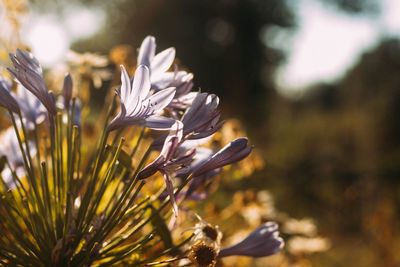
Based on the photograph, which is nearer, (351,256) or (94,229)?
(94,229)

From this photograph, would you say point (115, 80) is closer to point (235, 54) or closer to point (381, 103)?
point (381, 103)

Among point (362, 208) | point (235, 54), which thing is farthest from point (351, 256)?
point (235, 54)

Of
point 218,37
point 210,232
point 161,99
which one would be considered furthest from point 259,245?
point 218,37

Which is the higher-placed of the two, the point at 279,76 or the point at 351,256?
the point at 279,76

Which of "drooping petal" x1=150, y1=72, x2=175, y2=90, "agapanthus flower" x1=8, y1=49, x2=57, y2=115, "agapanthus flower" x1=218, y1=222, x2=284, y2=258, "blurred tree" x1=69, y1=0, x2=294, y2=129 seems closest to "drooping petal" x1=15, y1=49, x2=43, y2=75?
"agapanthus flower" x1=8, y1=49, x2=57, y2=115

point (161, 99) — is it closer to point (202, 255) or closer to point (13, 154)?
point (202, 255)

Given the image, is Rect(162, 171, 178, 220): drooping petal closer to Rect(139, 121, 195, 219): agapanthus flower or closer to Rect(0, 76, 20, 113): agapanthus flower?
Rect(139, 121, 195, 219): agapanthus flower

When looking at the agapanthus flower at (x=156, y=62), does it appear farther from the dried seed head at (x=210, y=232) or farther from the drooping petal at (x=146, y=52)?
the dried seed head at (x=210, y=232)
